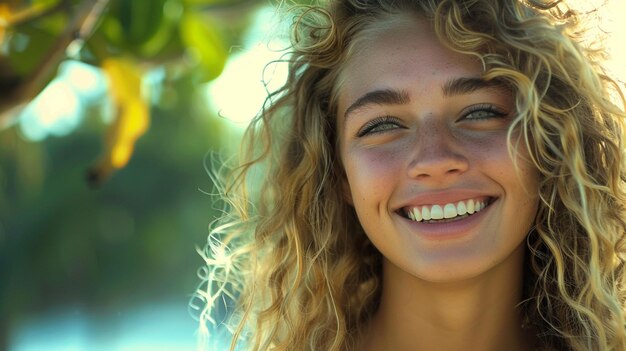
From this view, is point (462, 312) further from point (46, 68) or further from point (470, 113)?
point (46, 68)

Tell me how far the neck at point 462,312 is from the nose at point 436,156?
33cm

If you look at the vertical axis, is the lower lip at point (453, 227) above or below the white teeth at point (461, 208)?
below

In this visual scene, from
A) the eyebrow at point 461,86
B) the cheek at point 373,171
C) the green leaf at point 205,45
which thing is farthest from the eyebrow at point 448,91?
the green leaf at point 205,45

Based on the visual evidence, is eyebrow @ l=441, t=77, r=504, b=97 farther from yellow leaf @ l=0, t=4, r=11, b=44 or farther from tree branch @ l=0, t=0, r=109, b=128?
yellow leaf @ l=0, t=4, r=11, b=44

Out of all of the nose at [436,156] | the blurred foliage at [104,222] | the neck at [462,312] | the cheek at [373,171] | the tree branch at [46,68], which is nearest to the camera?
the tree branch at [46,68]

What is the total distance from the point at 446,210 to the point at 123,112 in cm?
79

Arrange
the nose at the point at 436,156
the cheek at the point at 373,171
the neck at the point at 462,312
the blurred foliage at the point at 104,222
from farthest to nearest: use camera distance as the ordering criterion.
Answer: the blurred foliage at the point at 104,222 → the neck at the point at 462,312 → the cheek at the point at 373,171 → the nose at the point at 436,156

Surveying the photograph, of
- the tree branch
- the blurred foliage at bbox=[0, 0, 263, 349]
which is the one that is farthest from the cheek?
the blurred foliage at bbox=[0, 0, 263, 349]

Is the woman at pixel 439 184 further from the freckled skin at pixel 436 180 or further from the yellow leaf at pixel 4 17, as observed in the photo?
the yellow leaf at pixel 4 17

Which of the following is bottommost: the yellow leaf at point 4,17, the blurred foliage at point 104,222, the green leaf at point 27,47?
the blurred foliage at point 104,222

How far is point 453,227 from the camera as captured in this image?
238 centimetres

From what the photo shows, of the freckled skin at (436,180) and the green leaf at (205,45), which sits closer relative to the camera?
the freckled skin at (436,180)

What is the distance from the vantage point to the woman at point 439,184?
2.39m

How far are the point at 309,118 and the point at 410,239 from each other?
501mm
